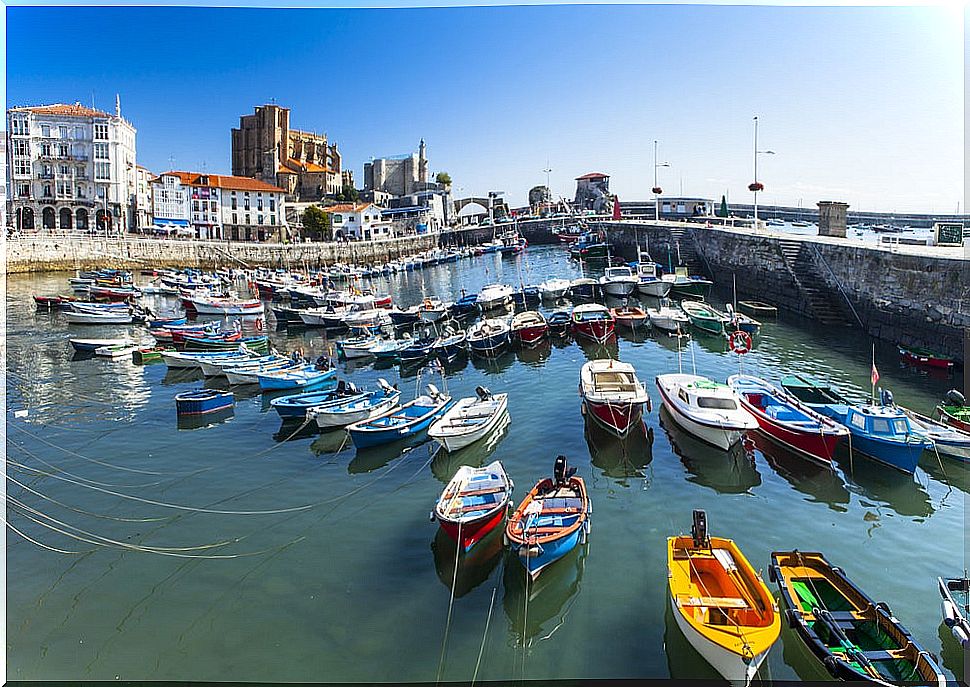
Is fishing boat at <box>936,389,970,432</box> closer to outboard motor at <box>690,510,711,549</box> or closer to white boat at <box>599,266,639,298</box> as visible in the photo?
outboard motor at <box>690,510,711,549</box>

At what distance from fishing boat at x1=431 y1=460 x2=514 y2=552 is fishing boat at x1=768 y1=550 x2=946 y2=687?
2.81 m

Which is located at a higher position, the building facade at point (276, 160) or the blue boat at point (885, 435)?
the building facade at point (276, 160)

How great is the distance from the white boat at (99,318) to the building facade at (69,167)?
19792mm

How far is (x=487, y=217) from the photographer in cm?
6888

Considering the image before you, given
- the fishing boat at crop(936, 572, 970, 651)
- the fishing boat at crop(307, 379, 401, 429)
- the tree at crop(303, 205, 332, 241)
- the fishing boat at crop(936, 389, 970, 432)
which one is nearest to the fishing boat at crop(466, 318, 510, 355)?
the fishing boat at crop(307, 379, 401, 429)

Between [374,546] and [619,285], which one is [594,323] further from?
[374,546]

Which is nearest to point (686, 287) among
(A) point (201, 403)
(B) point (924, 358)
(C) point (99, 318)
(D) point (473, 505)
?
(B) point (924, 358)

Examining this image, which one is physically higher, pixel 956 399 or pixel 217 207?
pixel 217 207

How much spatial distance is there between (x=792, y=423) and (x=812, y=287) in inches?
514

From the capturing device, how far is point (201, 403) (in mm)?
12883

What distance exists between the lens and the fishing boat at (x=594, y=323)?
1873 centimetres

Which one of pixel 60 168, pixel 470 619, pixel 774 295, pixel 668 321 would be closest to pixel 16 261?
pixel 60 168

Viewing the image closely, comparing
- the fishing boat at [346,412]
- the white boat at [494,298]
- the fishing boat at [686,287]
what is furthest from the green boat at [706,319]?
the fishing boat at [346,412]

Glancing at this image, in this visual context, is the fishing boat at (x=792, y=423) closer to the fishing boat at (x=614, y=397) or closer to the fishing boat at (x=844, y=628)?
the fishing boat at (x=614, y=397)
